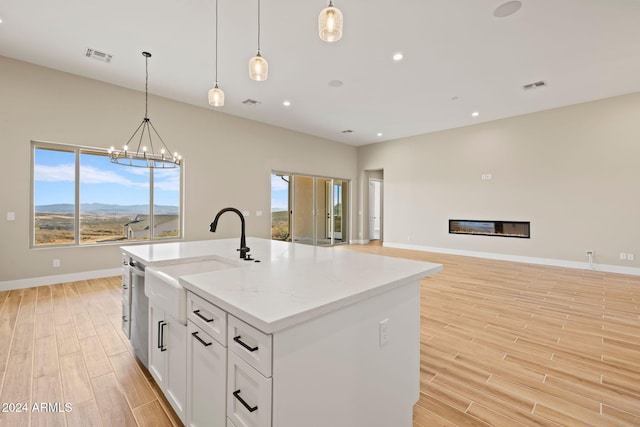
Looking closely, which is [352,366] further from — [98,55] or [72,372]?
[98,55]

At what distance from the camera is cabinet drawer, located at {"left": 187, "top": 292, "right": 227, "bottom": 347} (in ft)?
3.75

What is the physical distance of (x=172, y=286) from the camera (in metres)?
1.49

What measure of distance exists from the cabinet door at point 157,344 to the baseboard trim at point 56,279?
13.0ft

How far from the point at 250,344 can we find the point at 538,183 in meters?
7.33

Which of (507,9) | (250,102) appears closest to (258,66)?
(507,9)

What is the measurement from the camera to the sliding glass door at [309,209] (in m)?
7.65

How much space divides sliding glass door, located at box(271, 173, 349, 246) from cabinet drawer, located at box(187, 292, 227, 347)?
20.0 ft

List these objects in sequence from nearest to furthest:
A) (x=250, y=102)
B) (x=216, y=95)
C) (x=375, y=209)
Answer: (x=216, y=95) → (x=250, y=102) → (x=375, y=209)

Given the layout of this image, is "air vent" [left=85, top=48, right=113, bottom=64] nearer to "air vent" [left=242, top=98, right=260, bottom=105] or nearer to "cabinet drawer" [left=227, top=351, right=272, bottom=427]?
"air vent" [left=242, top=98, right=260, bottom=105]

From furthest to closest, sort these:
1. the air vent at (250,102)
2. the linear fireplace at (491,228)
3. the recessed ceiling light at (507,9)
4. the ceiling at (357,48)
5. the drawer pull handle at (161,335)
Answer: the linear fireplace at (491,228) → the air vent at (250,102) → the ceiling at (357,48) → the recessed ceiling light at (507,9) → the drawer pull handle at (161,335)

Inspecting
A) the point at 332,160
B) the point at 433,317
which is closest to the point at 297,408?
the point at 433,317

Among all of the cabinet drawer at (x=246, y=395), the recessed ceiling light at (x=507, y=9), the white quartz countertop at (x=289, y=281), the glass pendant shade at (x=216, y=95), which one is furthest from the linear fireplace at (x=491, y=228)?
the cabinet drawer at (x=246, y=395)

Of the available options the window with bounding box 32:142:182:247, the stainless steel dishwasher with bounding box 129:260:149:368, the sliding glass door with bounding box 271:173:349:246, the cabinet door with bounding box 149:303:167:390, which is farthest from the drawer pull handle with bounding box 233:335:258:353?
the sliding glass door with bounding box 271:173:349:246

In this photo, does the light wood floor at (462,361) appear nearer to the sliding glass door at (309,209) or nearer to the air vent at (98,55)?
the air vent at (98,55)
